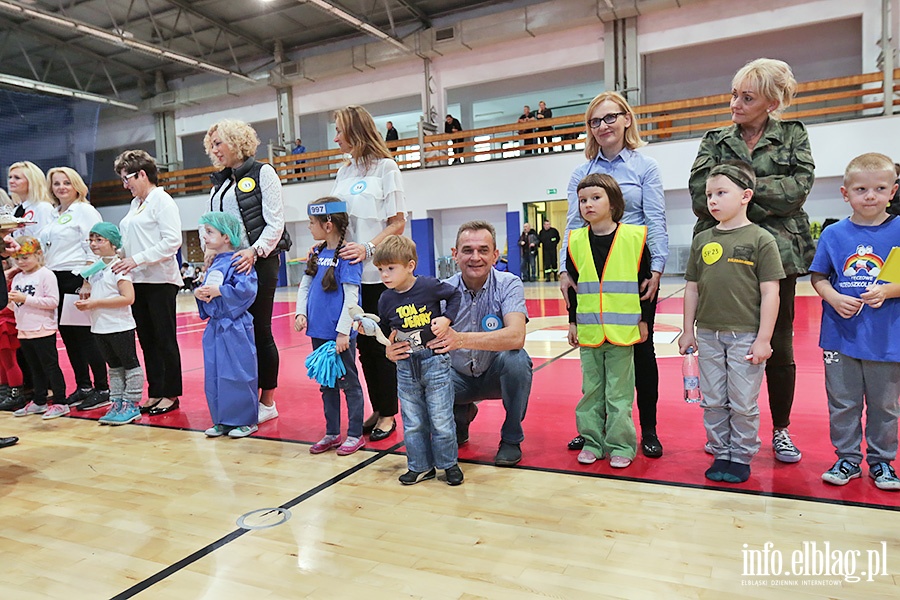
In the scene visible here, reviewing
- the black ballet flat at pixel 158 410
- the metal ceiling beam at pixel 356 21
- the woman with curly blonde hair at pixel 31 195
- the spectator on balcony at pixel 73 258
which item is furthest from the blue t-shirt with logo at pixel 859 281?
the metal ceiling beam at pixel 356 21

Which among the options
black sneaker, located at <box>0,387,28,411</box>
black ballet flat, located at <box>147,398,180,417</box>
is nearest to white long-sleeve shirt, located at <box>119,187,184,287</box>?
black ballet flat, located at <box>147,398,180,417</box>

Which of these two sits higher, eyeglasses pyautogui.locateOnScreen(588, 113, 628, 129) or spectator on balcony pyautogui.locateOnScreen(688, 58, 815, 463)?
eyeglasses pyautogui.locateOnScreen(588, 113, 628, 129)

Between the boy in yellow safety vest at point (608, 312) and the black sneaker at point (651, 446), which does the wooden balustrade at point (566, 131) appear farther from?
the black sneaker at point (651, 446)

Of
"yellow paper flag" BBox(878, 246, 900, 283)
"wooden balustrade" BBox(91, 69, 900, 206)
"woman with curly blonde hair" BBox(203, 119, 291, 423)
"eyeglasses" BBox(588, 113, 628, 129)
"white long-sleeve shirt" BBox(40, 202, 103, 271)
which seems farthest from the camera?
"wooden balustrade" BBox(91, 69, 900, 206)

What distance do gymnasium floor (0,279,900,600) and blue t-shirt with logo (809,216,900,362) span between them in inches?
18.7

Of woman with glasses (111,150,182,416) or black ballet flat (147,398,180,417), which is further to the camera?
black ballet flat (147,398,180,417)

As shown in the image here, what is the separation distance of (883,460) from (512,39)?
12.9 m

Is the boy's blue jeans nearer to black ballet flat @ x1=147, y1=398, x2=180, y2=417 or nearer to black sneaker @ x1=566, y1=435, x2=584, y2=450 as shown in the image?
black sneaker @ x1=566, y1=435, x2=584, y2=450

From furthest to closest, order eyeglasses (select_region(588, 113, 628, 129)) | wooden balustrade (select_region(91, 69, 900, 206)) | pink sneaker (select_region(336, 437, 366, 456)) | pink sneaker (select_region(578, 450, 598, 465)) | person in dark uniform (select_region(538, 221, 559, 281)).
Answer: person in dark uniform (select_region(538, 221, 559, 281)) < wooden balustrade (select_region(91, 69, 900, 206)) < pink sneaker (select_region(336, 437, 366, 456)) < eyeglasses (select_region(588, 113, 628, 129)) < pink sneaker (select_region(578, 450, 598, 465))

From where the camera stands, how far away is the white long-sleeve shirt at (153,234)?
11.2 feet

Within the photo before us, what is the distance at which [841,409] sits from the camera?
2152 millimetres

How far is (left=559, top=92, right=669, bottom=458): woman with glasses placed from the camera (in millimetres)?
2518

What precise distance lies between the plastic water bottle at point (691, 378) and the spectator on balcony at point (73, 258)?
343 cm

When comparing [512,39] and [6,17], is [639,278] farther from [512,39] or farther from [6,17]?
[6,17]
